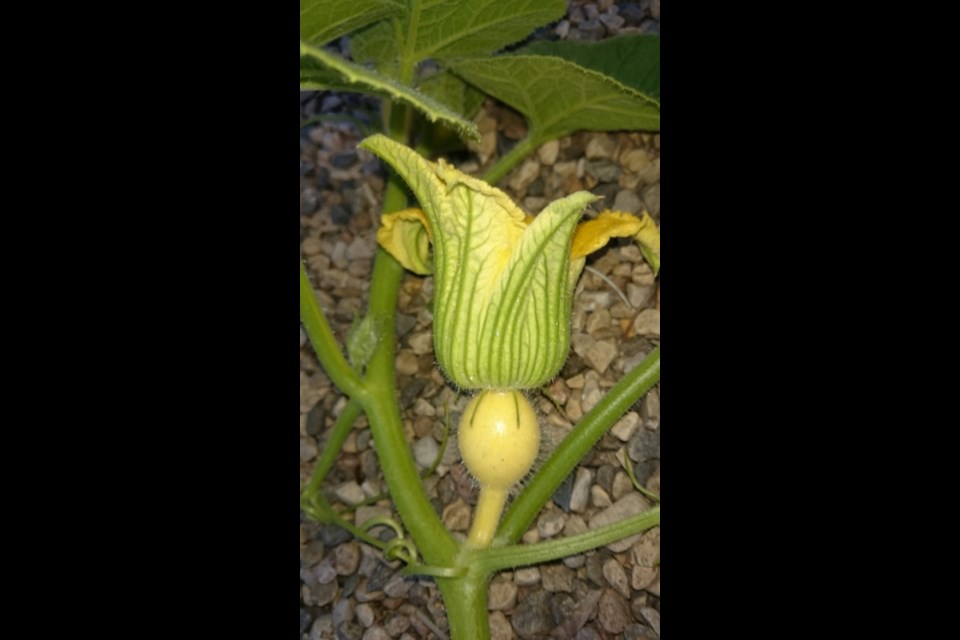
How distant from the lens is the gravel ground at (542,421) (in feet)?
3.67

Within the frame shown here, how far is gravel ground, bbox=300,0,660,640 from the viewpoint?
1.12 metres

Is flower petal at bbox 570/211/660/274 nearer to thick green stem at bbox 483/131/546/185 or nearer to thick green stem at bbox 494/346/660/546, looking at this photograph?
thick green stem at bbox 494/346/660/546

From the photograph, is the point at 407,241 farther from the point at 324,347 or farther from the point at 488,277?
the point at 488,277

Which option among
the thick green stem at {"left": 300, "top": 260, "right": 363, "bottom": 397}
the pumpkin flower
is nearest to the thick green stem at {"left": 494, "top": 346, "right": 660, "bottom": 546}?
the pumpkin flower

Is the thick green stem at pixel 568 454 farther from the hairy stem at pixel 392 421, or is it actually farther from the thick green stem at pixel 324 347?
the thick green stem at pixel 324 347

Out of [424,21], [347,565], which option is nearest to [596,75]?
[424,21]

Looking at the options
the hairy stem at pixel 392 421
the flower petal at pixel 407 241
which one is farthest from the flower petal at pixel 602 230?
the hairy stem at pixel 392 421

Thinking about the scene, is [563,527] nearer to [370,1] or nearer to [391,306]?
[391,306]

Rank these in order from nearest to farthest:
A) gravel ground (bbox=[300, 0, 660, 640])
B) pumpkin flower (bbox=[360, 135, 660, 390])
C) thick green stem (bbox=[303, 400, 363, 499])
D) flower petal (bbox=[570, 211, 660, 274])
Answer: pumpkin flower (bbox=[360, 135, 660, 390]) < flower petal (bbox=[570, 211, 660, 274]) < gravel ground (bbox=[300, 0, 660, 640]) < thick green stem (bbox=[303, 400, 363, 499])

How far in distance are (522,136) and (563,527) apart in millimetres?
563

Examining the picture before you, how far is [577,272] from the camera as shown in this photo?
3.26ft

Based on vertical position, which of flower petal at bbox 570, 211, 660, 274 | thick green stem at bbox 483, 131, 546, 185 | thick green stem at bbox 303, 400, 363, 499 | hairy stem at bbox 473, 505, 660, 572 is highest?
thick green stem at bbox 483, 131, 546, 185

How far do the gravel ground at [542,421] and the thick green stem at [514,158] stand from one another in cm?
2

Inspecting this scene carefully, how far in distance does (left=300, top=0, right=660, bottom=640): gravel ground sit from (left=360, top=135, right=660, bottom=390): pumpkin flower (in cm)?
21
